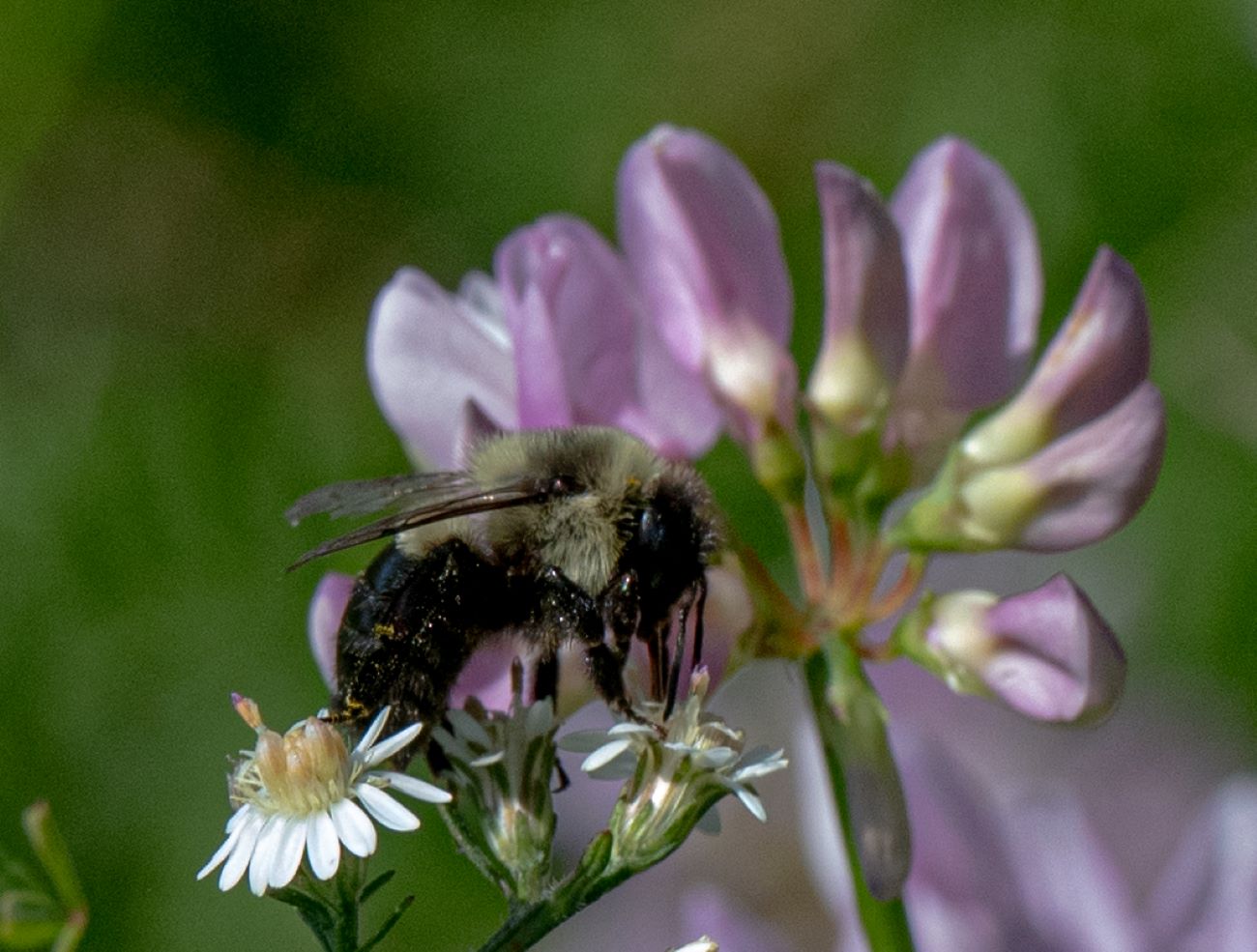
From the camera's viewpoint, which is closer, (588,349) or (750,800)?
(750,800)

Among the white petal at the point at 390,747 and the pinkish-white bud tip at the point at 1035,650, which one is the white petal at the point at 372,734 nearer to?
the white petal at the point at 390,747

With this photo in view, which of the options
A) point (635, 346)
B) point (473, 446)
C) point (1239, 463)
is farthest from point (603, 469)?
point (1239, 463)

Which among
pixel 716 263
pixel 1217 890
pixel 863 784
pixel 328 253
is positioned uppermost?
pixel 328 253

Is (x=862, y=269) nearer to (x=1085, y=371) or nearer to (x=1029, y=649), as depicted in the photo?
(x=1085, y=371)

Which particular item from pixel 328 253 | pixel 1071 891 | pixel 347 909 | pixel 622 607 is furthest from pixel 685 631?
pixel 328 253

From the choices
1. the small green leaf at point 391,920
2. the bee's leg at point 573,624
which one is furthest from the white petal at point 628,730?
the small green leaf at point 391,920

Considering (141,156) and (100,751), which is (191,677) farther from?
(141,156)

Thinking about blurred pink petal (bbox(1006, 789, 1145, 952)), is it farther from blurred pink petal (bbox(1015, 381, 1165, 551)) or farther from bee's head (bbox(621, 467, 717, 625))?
bee's head (bbox(621, 467, 717, 625))
